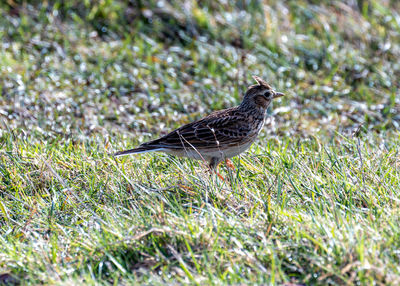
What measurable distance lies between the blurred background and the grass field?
3 centimetres

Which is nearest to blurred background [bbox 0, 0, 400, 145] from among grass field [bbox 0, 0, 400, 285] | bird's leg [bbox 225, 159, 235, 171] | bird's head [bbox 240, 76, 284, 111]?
grass field [bbox 0, 0, 400, 285]

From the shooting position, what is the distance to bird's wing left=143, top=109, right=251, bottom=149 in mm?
5836

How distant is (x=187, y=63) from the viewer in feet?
30.2

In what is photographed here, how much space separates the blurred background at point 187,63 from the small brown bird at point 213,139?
132cm

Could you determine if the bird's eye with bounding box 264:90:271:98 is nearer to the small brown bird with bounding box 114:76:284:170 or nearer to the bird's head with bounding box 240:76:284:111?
the bird's head with bounding box 240:76:284:111

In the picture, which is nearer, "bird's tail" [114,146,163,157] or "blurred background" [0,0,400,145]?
→ "bird's tail" [114,146,163,157]

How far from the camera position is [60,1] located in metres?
9.94

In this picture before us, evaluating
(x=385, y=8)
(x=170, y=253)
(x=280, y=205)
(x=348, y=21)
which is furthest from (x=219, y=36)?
(x=170, y=253)

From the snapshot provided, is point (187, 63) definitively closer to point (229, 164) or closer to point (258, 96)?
point (258, 96)

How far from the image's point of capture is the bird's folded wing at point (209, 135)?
5840 mm

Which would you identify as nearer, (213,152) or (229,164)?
(213,152)

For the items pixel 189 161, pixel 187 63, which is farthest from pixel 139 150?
pixel 187 63

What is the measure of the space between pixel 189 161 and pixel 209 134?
0.35m

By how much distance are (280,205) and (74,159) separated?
7.08 feet
